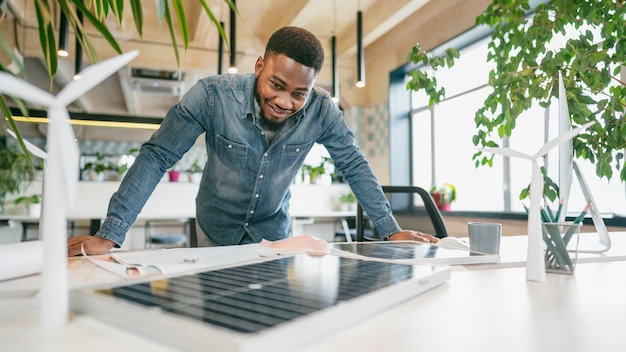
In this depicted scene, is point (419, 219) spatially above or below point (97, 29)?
below

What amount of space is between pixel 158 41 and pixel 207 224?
191 inches

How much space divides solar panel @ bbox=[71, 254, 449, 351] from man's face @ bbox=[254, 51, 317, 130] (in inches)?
31.9

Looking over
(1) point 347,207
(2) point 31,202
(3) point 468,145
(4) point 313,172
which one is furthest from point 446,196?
(2) point 31,202

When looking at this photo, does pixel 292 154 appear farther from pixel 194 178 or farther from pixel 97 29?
pixel 194 178

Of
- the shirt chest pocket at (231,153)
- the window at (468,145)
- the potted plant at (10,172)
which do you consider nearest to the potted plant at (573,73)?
the shirt chest pocket at (231,153)

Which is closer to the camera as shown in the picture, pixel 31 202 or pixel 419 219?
pixel 419 219

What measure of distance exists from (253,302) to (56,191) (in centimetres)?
23

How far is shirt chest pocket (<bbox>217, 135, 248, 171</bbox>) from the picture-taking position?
61.7 inches

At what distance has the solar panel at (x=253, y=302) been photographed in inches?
15.1

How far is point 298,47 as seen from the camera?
1.38 metres

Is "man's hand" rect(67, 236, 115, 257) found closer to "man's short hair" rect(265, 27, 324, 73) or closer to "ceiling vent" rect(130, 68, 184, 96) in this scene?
"man's short hair" rect(265, 27, 324, 73)

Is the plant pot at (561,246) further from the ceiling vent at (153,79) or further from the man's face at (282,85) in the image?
the ceiling vent at (153,79)

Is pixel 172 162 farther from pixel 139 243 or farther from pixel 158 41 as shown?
pixel 158 41

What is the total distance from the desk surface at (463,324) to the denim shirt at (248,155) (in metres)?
0.84
